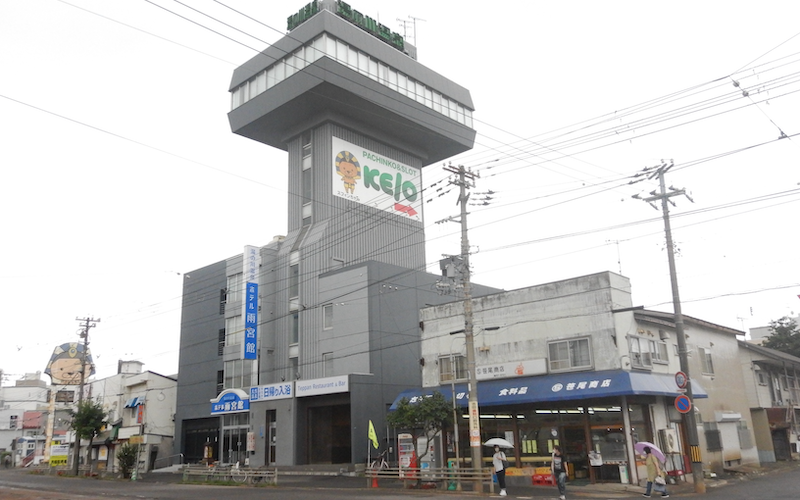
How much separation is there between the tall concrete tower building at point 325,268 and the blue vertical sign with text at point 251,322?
84mm

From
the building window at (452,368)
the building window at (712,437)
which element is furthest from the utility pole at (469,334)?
the building window at (712,437)

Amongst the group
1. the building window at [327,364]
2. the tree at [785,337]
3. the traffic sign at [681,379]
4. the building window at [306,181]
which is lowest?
the traffic sign at [681,379]

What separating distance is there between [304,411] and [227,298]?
14394mm

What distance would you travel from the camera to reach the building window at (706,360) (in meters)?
32.7

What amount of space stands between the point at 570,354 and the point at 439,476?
760 centimetres

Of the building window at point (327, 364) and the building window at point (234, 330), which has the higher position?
the building window at point (234, 330)

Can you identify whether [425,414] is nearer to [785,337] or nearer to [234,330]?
[234,330]

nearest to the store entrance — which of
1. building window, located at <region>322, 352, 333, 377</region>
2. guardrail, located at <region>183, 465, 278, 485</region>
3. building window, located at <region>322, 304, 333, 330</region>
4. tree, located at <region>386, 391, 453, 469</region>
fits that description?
building window, located at <region>322, 352, 333, 377</region>

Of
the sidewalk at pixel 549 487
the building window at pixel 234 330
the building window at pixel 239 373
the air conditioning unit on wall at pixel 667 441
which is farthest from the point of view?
the building window at pixel 234 330

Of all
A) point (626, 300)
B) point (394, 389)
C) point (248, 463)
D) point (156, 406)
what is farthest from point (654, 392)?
point (156, 406)

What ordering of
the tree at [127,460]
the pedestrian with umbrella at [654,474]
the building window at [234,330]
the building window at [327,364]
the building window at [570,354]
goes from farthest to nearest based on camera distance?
the building window at [234,330] < the tree at [127,460] < the building window at [327,364] < the building window at [570,354] < the pedestrian with umbrella at [654,474]

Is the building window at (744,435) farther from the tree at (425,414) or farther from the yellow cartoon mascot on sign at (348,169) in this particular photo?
the yellow cartoon mascot on sign at (348,169)

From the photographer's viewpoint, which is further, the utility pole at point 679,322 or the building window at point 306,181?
the building window at point 306,181

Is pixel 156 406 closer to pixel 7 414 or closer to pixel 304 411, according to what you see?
pixel 304 411
